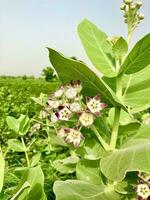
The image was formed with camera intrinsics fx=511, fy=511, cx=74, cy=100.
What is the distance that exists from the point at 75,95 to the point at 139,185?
1.23ft

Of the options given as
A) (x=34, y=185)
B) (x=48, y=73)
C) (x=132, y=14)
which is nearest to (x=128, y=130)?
(x=132, y=14)

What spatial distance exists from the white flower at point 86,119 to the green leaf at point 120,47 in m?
0.28

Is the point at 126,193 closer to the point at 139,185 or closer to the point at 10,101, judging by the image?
the point at 139,185

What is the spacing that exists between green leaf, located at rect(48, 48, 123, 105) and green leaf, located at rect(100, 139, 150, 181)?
0.56 ft

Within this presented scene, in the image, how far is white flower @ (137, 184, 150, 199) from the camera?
5.65ft

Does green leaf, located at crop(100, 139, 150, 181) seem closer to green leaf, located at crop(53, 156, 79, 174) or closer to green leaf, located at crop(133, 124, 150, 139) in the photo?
green leaf, located at crop(133, 124, 150, 139)

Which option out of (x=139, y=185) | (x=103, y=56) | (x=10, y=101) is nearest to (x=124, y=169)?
(x=139, y=185)

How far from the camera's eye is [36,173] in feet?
5.13

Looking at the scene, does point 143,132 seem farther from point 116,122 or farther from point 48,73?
point 48,73

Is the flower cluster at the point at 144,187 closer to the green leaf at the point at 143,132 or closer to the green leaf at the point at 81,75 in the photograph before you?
the green leaf at the point at 143,132

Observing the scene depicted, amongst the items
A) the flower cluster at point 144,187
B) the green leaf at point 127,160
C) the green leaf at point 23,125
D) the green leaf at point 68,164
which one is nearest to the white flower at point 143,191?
the flower cluster at point 144,187

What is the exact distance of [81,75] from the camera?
5.66 ft

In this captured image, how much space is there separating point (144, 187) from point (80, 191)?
0.26m

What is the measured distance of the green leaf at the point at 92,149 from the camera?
1883 millimetres
